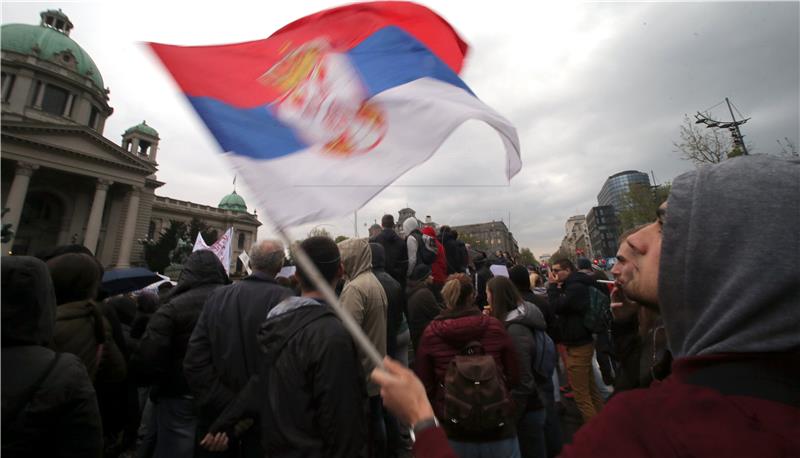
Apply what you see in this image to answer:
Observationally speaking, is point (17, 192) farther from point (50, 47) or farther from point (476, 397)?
point (476, 397)

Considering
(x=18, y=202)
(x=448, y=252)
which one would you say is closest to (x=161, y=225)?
(x=18, y=202)

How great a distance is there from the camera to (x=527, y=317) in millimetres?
3344

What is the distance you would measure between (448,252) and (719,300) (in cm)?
632

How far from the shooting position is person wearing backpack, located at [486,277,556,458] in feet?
10.2

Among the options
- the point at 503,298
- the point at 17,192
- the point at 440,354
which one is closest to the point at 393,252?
the point at 503,298

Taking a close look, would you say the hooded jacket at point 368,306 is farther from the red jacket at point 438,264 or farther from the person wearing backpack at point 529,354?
the red jacket at point 438,264

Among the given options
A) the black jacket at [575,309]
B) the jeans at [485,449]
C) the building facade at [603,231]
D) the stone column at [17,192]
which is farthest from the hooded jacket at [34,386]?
the building facade at [603,231]

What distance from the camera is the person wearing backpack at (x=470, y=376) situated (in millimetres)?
2406

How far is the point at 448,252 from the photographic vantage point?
7133 mm

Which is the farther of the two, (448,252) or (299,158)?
(448,252)

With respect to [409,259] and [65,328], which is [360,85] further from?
[409,259]

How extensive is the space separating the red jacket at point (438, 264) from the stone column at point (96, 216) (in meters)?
44.4

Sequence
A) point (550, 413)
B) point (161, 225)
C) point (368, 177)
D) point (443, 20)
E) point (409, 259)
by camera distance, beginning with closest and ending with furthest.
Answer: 1. point (368, 177)
2. point (443, 20)
3. point (550, 413)
4. point (409, 259)
5. point (161, 225)

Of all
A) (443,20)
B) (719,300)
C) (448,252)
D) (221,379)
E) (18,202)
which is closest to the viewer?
(719,300)
